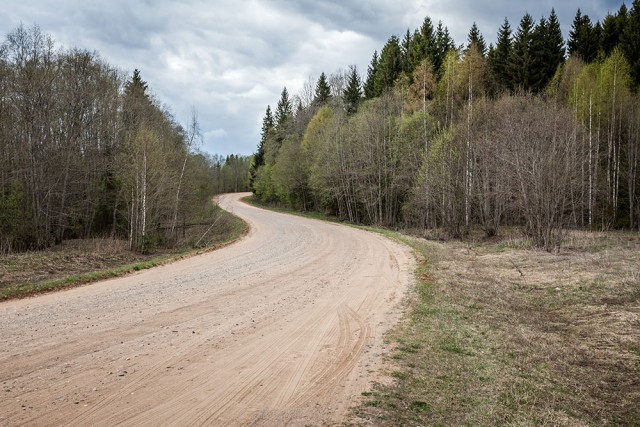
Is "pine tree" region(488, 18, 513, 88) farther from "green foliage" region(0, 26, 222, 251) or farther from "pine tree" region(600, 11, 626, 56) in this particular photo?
"green foliage" region(0, 26, 222, 251)

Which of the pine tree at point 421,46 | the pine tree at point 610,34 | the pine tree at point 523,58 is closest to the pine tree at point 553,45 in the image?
the pine tree at point 523,58

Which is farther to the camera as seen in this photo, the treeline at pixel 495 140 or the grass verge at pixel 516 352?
the treeline at pixel 495 140

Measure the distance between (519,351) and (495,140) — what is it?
66.6ft

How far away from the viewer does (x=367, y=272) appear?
13.7m

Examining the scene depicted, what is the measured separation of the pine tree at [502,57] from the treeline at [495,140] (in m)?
0.16

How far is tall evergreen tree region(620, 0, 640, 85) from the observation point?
119ft

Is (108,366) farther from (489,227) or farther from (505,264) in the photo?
(489,227)

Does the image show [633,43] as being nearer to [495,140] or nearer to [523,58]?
[523,58]

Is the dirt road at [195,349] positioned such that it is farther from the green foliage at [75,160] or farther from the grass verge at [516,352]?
the green foliage at [75,160]

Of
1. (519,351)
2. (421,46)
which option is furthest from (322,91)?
(519,351)

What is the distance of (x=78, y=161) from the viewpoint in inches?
1032

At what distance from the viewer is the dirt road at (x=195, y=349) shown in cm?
440

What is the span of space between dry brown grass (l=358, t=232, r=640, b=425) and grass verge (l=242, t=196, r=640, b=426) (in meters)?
0.02

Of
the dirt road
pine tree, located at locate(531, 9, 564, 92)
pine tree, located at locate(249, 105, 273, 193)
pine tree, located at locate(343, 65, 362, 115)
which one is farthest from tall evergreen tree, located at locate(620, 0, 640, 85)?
pine tree, located at locate(249, 105, 273, 193)
